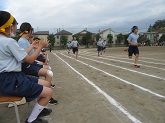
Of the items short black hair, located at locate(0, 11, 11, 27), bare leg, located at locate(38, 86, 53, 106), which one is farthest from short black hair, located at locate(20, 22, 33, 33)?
bare leg, located at locate(38, 86, 53, 106)

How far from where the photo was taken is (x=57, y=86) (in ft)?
21.2

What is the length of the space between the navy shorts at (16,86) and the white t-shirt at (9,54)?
0.10 metres

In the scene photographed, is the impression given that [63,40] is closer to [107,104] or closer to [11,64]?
[107,104]

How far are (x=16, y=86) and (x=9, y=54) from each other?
1.62ft

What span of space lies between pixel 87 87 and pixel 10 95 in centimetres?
332

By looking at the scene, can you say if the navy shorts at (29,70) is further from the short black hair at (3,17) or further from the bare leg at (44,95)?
the short black hair at (3,17)

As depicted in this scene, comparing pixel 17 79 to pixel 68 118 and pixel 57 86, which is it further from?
pixel 57 86

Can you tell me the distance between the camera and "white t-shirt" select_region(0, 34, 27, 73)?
287cm

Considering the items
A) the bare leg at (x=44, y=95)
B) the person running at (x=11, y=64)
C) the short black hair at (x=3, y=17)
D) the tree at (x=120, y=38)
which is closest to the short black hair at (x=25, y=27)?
the person running at (x=11, y=64)

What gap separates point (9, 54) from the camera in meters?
2.93

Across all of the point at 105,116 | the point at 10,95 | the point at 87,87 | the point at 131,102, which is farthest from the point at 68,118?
the point at 87,87

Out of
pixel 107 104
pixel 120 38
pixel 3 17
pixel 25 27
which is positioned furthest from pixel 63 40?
pixel 3 17

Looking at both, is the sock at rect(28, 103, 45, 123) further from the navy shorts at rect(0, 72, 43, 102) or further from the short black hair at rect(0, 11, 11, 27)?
the short black hair at rect(0, 11, 11, 27)

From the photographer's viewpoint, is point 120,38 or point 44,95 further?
point 120,38
